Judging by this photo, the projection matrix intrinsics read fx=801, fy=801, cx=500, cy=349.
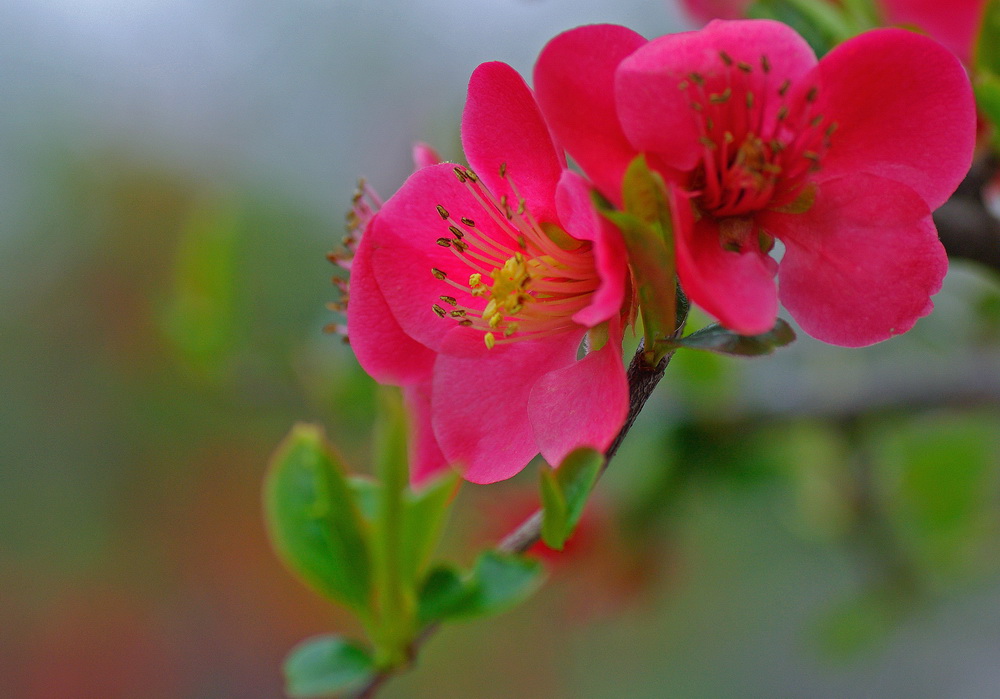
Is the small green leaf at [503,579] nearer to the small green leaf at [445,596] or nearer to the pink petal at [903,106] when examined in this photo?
the small green leaf at [445,596]

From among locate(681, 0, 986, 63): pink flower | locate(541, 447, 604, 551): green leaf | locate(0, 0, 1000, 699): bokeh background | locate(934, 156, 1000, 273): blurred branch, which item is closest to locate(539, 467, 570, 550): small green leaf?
locate(541, 447, 604, 551): green leaf

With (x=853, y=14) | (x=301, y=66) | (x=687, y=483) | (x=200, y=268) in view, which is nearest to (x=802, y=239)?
(x=853, y=14)

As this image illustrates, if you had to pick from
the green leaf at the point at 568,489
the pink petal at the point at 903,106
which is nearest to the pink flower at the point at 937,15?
the pink petal at the point at 903,106

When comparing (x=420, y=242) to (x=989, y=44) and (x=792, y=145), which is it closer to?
(x=792, y=145)

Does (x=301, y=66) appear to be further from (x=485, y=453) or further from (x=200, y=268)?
(x=485, y=453)

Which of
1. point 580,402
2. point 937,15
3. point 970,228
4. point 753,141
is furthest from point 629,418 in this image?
point 937,15

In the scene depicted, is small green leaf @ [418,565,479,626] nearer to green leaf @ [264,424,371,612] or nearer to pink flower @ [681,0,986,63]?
green leaf @ [264,424,371,612]
